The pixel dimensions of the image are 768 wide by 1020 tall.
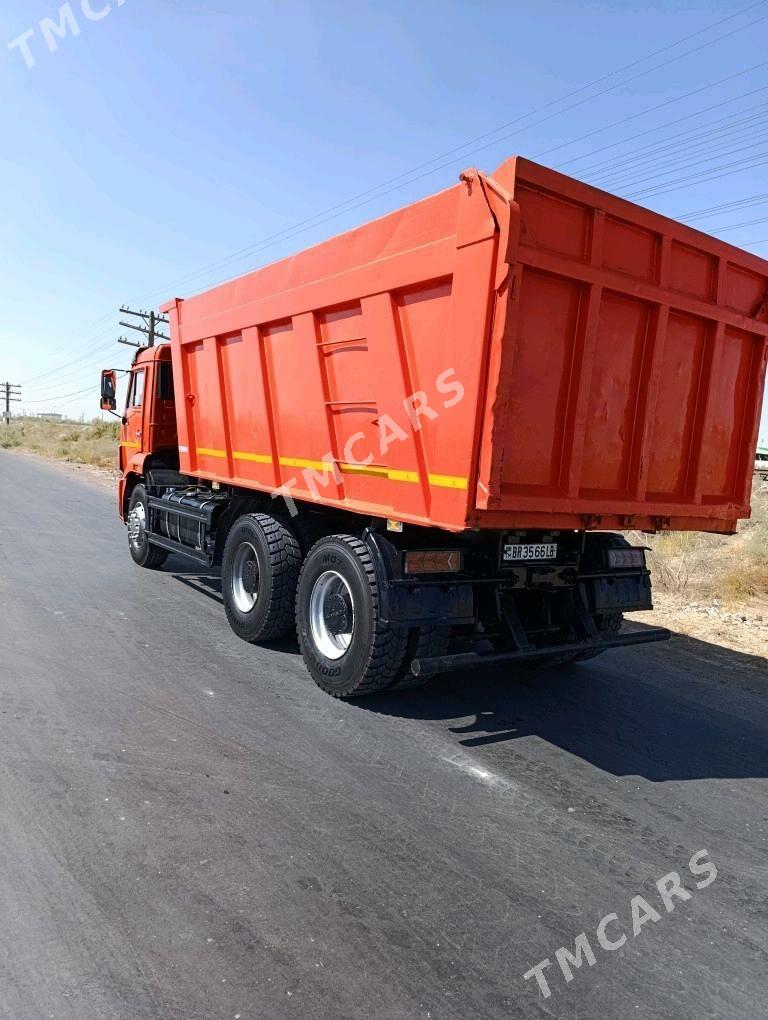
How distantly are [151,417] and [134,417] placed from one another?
68 centimetres

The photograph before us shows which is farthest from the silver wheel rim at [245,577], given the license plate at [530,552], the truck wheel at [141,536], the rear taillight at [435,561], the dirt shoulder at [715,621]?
the dirt shoulder at [715,621]

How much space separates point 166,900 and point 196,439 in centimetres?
565

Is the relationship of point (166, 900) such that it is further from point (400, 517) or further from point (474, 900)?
point (400, 517)

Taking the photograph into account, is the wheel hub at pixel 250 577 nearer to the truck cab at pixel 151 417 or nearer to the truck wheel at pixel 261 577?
the truck wheel at pixel 261 577

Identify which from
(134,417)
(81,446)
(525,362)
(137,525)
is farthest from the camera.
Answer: (81,446)

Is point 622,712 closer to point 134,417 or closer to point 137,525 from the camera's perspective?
point 137,525

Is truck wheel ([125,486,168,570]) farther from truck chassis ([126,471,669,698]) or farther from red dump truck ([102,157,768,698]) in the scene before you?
red dump truck ([102,157,768,698])

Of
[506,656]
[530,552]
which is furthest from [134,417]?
[506,656]

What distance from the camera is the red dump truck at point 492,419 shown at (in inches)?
155

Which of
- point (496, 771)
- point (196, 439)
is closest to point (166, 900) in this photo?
point (496, 771)

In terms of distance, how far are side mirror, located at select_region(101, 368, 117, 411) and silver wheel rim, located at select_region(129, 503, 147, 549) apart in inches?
63.0

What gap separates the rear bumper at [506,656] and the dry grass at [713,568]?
12.5 feet

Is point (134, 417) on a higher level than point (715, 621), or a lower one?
higher

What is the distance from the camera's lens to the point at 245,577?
6180mm
